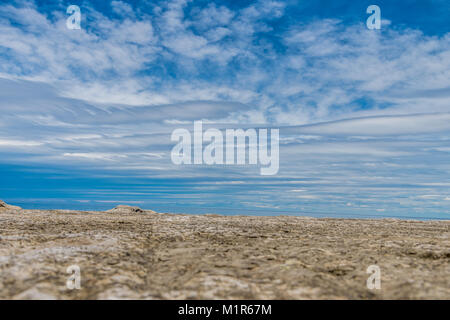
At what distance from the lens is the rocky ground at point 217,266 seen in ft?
19.7

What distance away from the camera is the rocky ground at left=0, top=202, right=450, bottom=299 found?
600cm

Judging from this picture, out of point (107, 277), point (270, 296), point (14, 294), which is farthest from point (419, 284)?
point (14, 294)

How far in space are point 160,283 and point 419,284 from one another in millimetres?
5126

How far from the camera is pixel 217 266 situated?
748cm

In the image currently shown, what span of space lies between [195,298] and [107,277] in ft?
6.71

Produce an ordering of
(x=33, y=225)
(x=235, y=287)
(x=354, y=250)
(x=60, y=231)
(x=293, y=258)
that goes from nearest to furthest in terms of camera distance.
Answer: (x=235, y=287)
(x=293, y=258)
(x=354, y=250)
(x=60, y=231)
(x=33, y=225)

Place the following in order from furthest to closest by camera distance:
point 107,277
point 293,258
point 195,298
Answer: point 293,258, point 107,277, point 195,298

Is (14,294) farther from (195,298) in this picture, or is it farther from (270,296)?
(270,296)

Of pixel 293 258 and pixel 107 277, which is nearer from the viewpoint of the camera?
pixel 107 277
